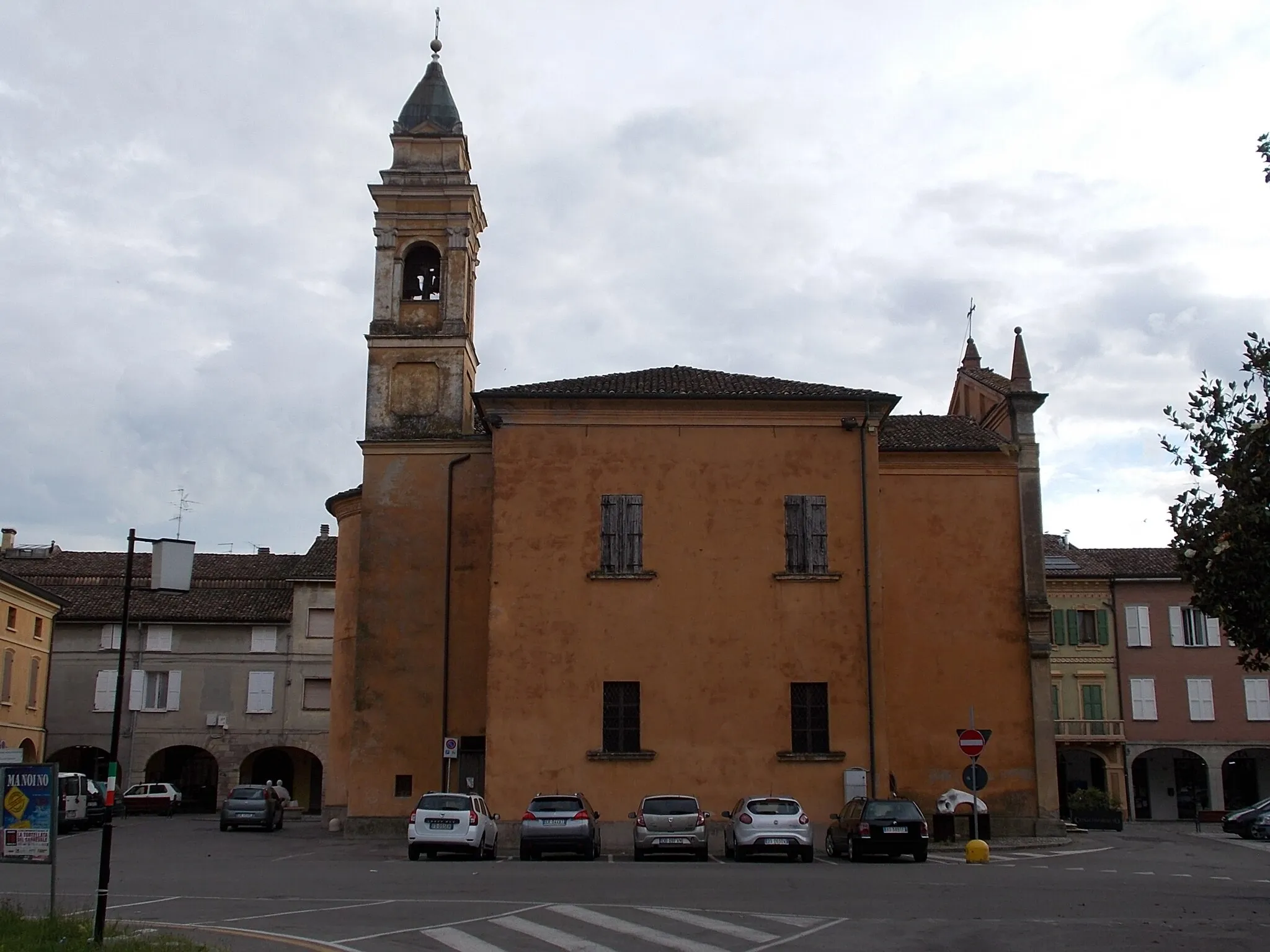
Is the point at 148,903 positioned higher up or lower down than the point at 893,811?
lower down

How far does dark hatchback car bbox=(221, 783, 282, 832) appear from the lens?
127 feet

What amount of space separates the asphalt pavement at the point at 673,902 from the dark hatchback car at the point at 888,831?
332 millimetres

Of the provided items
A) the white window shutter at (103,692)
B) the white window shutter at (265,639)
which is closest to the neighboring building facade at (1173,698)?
the white window shutter at (265,639)

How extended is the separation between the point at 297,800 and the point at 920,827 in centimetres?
3955

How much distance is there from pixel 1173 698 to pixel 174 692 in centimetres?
4085

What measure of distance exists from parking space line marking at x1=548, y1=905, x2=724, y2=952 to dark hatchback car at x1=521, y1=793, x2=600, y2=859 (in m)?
8.87

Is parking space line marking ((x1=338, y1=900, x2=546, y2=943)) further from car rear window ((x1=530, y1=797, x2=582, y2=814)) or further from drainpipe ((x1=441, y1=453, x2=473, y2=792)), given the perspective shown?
drainpipe ((x1=441, y1=453, x2=473, y2=792))

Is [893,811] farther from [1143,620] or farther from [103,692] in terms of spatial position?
[103,692]

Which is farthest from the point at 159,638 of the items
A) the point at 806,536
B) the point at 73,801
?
the point at 806,536

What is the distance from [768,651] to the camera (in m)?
29.7

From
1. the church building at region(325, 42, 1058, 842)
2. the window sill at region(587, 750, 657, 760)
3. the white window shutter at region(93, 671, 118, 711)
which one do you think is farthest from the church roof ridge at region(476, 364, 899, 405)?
the white window shutter at region(93, 671, 118, 711)

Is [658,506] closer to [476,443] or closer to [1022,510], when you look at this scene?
[476,443]

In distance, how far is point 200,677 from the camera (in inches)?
2132

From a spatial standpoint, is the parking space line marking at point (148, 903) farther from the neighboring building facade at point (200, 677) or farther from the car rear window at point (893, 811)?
the neighboring building facade at point (200, 677)
